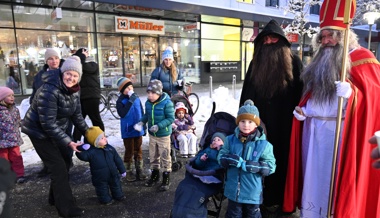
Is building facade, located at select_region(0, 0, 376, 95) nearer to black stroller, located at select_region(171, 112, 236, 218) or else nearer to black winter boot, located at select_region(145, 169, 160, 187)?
black winter boot, located at select_region(145, 169, 160, 187)

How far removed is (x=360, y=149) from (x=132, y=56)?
46.1 feet

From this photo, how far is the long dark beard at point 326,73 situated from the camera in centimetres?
277

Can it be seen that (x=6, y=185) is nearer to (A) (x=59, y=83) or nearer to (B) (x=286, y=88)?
(A) (x=59, y=83)

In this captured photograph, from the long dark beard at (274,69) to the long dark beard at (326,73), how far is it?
349 millimetres

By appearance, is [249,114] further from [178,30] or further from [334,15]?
[178,30]

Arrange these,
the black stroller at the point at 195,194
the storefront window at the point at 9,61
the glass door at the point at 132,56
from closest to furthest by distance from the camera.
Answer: the black stroller at the point at 195,194, the storefront window at the point at 9,61, the glass door at the point at 132,56

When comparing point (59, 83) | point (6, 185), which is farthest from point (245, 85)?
point (6, 185)

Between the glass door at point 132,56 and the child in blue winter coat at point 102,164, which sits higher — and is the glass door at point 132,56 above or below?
above

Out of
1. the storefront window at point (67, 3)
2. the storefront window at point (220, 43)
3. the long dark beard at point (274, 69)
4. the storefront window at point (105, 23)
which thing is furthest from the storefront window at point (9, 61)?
the long dark beard at point (274, 69)

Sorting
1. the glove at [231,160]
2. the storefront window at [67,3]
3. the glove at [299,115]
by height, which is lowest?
the glove at [231,160]

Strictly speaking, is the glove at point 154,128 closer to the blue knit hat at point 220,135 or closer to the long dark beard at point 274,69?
the blue knit hat at point 220,135

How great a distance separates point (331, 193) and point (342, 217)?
0.23m

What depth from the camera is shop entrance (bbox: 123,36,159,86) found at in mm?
15305

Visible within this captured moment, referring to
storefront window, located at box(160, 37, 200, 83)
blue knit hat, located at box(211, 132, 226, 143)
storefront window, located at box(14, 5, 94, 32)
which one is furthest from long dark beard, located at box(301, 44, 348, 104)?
storefront window, located at box(160, 37, 200, 83)
